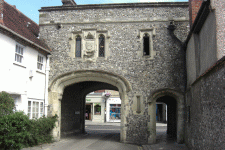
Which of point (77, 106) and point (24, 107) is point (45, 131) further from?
point (77, 106)

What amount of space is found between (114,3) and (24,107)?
7.10 metres

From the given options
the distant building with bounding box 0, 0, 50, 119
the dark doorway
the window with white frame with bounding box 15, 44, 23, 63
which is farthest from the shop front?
the window with white frame with bounding box 15, 44, 23, 63

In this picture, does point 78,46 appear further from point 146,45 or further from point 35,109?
point 35,109

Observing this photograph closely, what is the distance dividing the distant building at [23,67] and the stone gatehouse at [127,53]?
59 cm

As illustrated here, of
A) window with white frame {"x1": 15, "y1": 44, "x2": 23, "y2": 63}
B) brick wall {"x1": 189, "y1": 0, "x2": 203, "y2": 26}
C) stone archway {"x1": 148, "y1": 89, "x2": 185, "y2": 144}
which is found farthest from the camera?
stone archway {"x1": 148, "y1": 89, "x2": 185, "y2": 144}

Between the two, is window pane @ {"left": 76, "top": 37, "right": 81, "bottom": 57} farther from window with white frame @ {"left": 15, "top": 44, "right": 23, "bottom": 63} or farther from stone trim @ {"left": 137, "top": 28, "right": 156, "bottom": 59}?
stone trim @ {"left": 137, "top": 28, "right": 156, "bottom": 59}

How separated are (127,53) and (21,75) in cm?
→ 534

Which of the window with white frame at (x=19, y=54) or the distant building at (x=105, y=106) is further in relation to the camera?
the distant building at (x=105, y=106)

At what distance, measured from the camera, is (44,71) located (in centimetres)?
1289

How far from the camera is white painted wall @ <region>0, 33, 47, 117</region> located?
9.57 metres

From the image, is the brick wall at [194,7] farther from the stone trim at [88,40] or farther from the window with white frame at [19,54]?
the window with white frame at [19,54]

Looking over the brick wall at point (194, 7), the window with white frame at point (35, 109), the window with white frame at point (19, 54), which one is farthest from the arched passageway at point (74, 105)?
the brick wall at point (194, 7)

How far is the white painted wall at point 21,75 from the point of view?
9.57 m

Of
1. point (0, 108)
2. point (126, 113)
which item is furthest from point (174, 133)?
point (0, 108)
